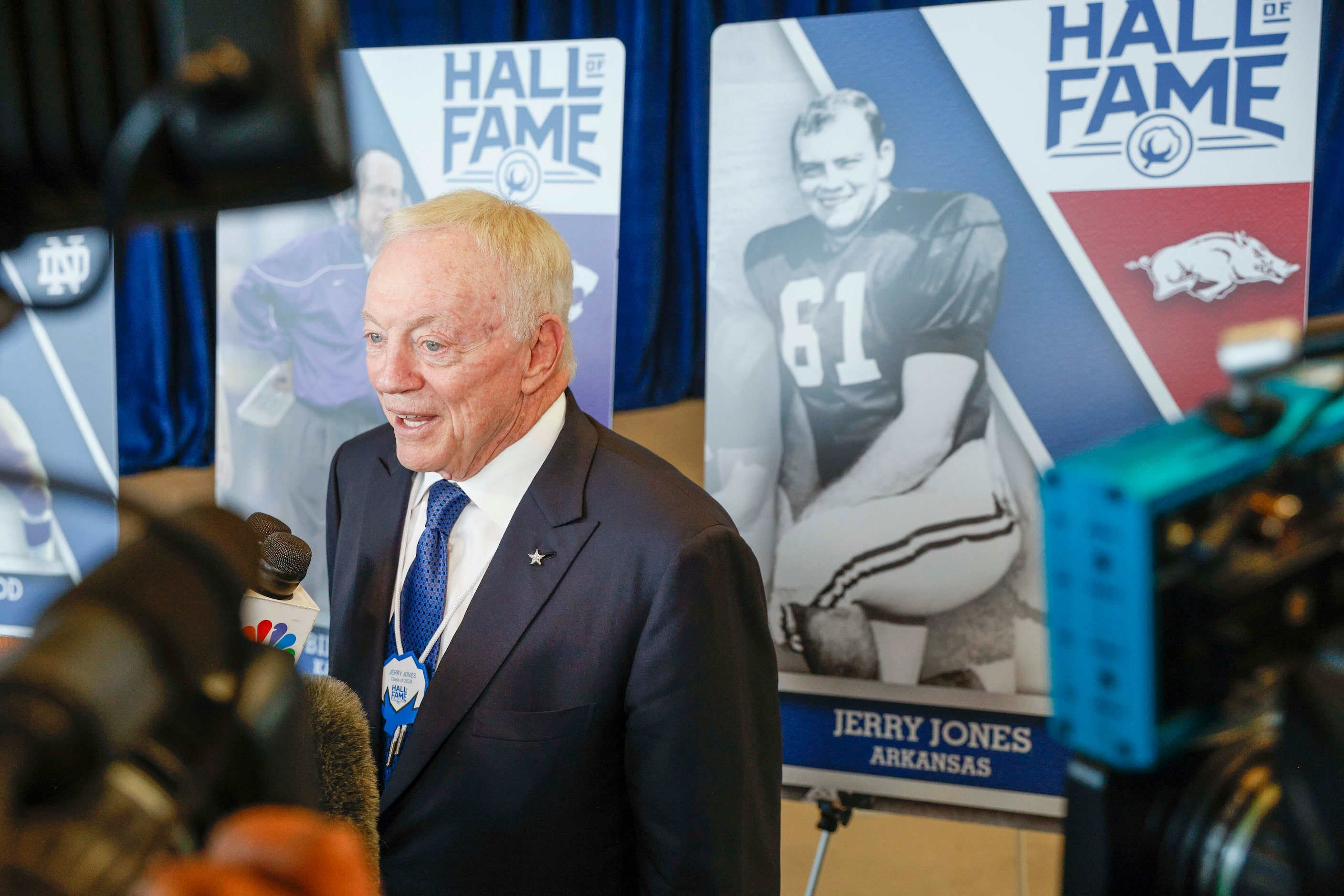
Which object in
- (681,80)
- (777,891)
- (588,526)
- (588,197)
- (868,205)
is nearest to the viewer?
(588,526)

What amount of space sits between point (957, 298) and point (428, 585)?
1.45 meters

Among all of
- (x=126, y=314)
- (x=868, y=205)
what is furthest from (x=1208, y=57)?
(x=126, y=314)

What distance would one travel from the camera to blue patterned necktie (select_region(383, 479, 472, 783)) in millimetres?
1507

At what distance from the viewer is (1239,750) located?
0.41m

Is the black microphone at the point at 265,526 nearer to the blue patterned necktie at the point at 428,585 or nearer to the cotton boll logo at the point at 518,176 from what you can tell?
the blue patterned necktie at the point at 428,585

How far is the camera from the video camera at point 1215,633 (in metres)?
0.34

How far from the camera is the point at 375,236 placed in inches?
106

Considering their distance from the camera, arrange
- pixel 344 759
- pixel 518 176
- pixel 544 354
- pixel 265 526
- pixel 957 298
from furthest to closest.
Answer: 1. pixel 518 176
2. pixel 957 298
3. pixel 544 354
4. pixel 265 526
5. pixel 344 759

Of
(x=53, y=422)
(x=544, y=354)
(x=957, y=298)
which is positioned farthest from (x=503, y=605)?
(x=53, y=422)

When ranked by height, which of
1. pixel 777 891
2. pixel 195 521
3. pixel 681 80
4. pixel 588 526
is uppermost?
pixel 681 80

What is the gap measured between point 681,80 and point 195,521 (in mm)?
2921

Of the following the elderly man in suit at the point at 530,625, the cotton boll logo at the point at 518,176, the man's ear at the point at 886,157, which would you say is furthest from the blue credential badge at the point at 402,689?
the man's ear at the point at 886,157

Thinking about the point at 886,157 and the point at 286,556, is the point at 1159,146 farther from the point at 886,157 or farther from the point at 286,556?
the point at 286,556

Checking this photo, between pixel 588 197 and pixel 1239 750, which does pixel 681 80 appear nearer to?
pixel 588 197
